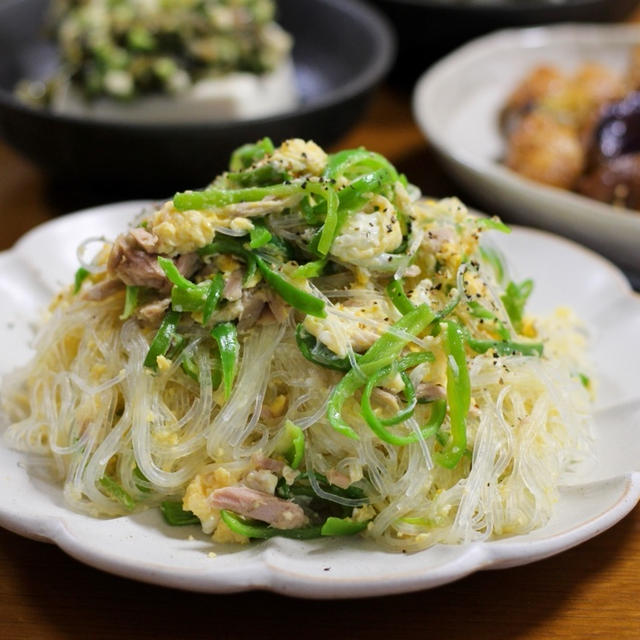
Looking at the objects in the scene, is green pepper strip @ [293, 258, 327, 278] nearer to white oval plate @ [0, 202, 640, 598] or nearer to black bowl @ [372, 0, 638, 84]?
white oval plate @ [0, 202, 640, 598]

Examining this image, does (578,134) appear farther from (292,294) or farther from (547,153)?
(292,294)

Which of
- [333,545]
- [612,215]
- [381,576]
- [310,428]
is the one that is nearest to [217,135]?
[612,215]

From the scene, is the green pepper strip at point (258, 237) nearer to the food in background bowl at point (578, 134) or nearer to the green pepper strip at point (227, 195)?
the green pepper strip at point (227, 195)

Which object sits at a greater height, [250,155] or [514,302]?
[250,155]

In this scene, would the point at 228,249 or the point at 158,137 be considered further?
the point at 158,137

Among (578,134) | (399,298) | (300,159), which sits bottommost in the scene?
(578,134)

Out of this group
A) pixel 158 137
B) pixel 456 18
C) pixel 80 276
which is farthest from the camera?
pixel 456 18

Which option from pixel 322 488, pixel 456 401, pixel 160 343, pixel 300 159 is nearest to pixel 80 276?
pixel 160 343
